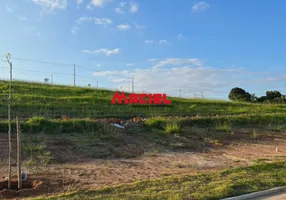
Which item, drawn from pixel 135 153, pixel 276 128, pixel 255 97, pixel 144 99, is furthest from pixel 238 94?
pixel 135 153

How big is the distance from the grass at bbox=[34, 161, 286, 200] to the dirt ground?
53 cm

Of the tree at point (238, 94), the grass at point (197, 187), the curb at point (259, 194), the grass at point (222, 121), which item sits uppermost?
the tree at point (238, 94)

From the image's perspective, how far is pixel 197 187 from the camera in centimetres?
477

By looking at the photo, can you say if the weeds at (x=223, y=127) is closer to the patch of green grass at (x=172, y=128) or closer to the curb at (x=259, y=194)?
the patch of green grass at (x=172, y=128)

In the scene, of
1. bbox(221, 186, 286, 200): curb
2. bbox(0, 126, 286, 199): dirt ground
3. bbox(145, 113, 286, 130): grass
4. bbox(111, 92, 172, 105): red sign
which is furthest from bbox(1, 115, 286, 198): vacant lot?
bbox(111, 92, 172, 105): red sign

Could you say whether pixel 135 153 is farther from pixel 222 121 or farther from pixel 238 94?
pixel 238 94

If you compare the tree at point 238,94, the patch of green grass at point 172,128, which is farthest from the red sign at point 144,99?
the tree at point 238,94

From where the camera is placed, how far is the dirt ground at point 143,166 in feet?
17.4

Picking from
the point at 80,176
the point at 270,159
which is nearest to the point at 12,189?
the point at 80,176

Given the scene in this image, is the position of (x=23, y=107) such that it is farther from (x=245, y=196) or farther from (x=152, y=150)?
(x=245, y=196)

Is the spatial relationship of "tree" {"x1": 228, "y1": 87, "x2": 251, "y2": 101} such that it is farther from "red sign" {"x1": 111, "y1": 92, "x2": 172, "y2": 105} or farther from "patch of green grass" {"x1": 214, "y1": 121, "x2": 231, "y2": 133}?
"patch of green grass" {"x1": 214, "y1": 121, "x2": 231, "y2": 133}

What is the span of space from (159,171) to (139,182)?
1239 millimetres

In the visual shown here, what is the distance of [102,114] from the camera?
559 inches

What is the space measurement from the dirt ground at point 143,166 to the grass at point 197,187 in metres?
0.53
